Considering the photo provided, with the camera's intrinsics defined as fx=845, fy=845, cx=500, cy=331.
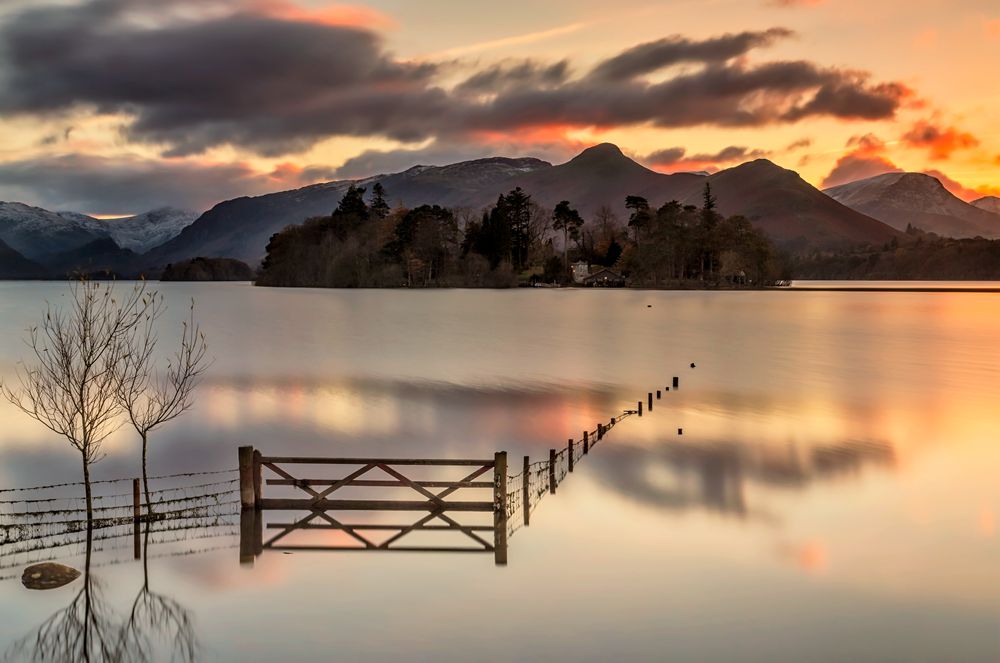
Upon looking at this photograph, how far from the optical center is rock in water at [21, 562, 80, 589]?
1762cm

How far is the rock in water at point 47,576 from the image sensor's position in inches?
694

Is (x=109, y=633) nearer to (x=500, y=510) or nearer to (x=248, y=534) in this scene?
(x=248, y=534)

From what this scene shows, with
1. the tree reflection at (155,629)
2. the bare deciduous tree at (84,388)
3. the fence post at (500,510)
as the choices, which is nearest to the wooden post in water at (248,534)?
the tree reflection at (155,629)

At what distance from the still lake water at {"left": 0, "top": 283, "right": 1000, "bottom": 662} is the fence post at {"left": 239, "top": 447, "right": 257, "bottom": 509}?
1.09 meters

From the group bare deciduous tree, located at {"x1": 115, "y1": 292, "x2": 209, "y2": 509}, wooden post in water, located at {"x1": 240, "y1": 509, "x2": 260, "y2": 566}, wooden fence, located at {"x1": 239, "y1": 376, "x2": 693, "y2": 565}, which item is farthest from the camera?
bare deciduous tree, located at {"x1": 115, "y1": 292, "x2": 209, "y2": 509}

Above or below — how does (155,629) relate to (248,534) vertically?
below

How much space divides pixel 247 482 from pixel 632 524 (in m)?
10.2

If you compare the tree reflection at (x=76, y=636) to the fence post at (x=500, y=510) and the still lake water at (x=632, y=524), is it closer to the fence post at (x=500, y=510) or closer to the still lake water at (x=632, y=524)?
the still lake water at (x=632, y=524)

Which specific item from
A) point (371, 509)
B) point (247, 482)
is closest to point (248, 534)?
point (247, 482)

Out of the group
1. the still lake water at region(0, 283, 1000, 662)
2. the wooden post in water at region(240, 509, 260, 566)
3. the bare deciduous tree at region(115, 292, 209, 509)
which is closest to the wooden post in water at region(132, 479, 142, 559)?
the still lake water at region(0, 283, 1000, 662)

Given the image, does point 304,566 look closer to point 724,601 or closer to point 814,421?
point 724,601

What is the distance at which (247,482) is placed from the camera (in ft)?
68.2

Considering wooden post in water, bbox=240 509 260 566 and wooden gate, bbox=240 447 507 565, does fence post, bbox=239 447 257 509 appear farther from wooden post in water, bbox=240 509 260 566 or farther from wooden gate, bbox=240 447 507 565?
wooden post in water, bbox=240 509 260 566

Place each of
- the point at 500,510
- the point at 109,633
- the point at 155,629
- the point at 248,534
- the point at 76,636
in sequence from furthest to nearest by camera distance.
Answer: the point at 500,510 < the point at 248,534 < the point at 155,629 < the point at 109,633 < the point at 76,636
